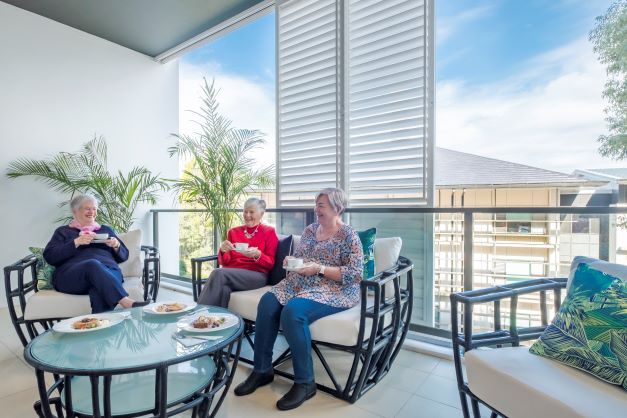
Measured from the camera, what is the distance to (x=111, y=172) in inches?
194

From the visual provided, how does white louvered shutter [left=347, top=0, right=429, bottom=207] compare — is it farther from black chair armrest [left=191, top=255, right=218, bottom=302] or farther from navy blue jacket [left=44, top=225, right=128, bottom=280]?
navy blue jacket [left=44, top=225, right=128, bottom=280]

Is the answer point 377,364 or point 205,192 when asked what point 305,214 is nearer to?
point 205,192

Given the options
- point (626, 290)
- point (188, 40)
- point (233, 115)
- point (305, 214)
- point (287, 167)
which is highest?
point (188, 40)

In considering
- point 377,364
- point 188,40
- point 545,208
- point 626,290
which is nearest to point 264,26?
point 188,40

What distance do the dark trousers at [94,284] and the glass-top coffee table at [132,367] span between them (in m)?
0.68

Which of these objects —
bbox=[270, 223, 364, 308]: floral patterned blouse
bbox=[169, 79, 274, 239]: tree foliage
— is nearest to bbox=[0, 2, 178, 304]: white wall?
bbox=[169, 79, 274, 239]: tree foliage

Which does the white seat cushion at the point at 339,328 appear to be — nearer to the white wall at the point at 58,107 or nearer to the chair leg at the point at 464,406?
the chair leg at the point at 464,406

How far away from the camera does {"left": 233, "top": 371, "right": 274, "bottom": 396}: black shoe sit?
78.0 inches

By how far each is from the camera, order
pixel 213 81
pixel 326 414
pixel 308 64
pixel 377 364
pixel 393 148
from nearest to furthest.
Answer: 1. pixel 326 414
2. pixel 377 364
3. pixel 393 148
4. pixel 308 64
5. pixel 213 81

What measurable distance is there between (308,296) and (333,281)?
0.21m

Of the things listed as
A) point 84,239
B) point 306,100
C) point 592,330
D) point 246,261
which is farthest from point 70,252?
point 592,330

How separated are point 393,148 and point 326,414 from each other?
215 cm


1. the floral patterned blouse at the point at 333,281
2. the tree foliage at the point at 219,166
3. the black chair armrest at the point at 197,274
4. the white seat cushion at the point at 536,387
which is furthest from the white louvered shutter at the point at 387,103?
the white seat cushion at the point at 536,387

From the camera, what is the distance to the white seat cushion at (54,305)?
235 centimetres
